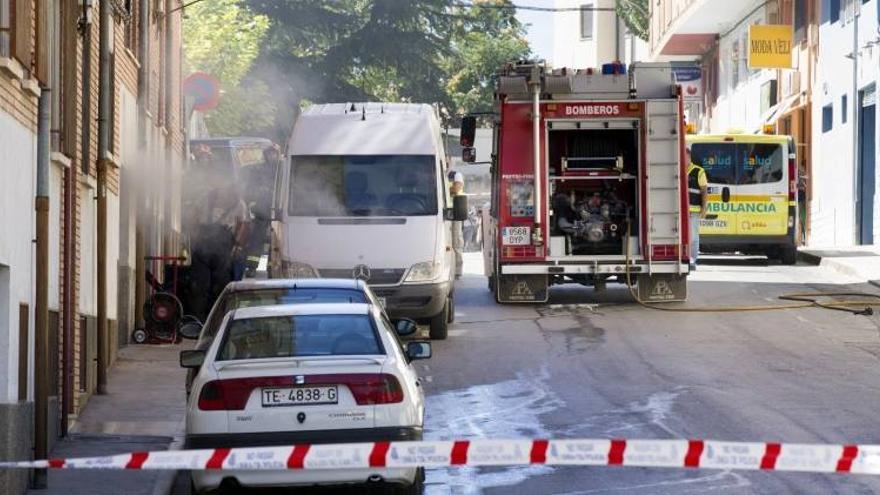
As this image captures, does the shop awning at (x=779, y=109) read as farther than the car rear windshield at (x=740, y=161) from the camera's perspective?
Yes

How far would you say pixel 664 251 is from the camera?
2281 cm

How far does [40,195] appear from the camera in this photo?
39.1 ft

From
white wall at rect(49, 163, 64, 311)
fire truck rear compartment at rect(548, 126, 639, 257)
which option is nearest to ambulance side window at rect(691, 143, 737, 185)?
fire truck rear compartment at rect(548, 126, 639, 257)

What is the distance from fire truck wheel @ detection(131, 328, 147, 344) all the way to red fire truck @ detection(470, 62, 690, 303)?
15.4ft

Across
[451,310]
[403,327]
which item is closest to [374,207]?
[451,310]

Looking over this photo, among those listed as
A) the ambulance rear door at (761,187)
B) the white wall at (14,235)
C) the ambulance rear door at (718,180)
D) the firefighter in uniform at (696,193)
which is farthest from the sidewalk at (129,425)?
the ambulance rear door at (761,187)

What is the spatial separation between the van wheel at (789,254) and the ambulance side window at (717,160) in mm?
1486

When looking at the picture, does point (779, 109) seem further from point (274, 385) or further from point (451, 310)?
point (274, 385)

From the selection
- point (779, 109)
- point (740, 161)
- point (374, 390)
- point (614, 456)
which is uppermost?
point (779, 109)

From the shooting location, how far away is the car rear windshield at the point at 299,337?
10656 millimetres

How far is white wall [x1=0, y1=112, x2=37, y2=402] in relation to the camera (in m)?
10.9

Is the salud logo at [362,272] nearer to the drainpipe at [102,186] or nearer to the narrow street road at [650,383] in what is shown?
the narrow street road at [650,383]

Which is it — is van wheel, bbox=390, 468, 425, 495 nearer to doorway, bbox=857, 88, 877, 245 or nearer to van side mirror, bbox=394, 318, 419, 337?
van side mirror, bbox=394, 318, 419, 337

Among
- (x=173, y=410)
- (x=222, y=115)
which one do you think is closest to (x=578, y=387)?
(x=173, y=410)
